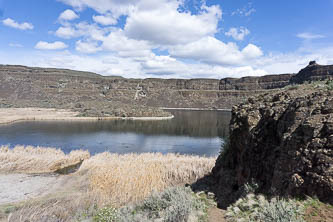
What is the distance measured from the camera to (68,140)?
34219mm

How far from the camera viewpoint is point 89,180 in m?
13.7

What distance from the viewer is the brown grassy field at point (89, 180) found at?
9266 mm

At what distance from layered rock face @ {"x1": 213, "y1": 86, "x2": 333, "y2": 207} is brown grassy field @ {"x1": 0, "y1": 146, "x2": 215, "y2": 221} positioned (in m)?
4.10

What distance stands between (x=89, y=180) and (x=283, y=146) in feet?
35.6

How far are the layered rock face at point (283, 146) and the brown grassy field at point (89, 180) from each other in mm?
4104

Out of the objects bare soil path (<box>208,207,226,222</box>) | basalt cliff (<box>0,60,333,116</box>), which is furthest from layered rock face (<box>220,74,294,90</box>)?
bare soil path (<box>208,207,226,222</box>)

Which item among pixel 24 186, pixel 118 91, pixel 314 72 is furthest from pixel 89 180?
pixel 314 72

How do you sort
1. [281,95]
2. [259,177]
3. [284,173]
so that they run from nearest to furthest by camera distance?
[284,173] < [259,177] < [281,95]

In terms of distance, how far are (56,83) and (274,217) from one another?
144349mm

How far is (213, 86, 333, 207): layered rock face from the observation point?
5.68m

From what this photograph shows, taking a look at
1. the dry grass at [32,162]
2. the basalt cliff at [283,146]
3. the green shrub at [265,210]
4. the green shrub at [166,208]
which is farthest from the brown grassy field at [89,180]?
the green shrub at [265,210]

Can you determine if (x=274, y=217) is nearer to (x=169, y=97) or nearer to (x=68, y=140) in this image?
(x=68, y=140)

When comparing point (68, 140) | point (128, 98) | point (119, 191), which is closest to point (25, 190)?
point (119, 191)

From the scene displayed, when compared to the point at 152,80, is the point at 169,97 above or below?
below
